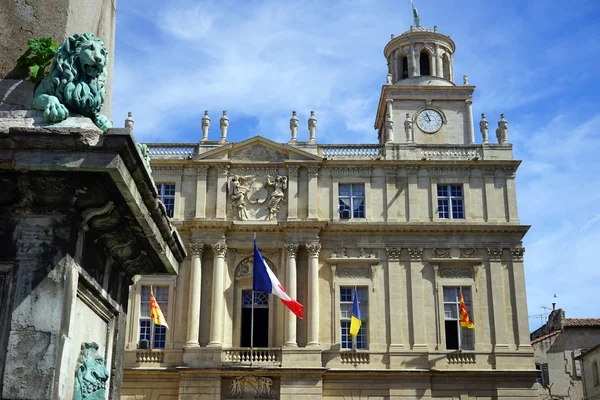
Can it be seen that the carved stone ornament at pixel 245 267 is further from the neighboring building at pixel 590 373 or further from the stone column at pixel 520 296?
the neighboring building at pixel 590 373

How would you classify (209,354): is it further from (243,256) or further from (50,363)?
(50,363)

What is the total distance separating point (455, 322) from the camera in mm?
30109

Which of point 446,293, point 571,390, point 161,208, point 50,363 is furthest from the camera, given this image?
point 571,390

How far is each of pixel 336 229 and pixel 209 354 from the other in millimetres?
7043

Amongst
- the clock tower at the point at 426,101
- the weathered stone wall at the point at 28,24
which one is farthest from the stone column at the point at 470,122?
the weathered stone wall at the point at 28,24

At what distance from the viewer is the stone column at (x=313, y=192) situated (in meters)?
30.9

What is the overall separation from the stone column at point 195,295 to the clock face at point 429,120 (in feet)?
38.1

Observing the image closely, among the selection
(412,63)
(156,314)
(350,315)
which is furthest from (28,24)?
(412,63)

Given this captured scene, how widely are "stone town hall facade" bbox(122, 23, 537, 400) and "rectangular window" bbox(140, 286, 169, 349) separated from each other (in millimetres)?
58

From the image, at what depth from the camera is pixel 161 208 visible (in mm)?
7035

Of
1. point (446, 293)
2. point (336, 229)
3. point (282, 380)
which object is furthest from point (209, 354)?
point (446, 293)

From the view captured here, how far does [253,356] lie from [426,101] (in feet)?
46.5

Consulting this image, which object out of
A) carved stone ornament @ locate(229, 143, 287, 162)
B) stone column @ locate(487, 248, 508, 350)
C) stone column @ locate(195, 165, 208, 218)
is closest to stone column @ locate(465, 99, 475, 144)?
stone column @ locate(487, 248, 508, 350)

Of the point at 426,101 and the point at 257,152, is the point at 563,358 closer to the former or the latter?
the point at 426,101
